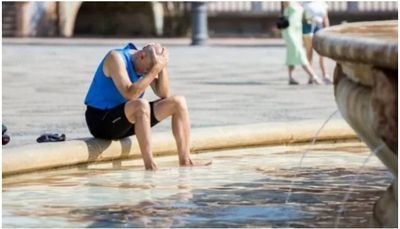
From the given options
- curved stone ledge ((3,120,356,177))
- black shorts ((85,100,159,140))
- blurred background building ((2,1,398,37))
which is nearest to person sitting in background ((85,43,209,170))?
black shorts ((85,100,159,140))

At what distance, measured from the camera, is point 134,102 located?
787 centimetres

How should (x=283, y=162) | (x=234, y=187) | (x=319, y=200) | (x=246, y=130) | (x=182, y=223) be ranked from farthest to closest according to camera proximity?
(x=246, y=130) → (x=283, y=162) → (x=234, y=187) → (x=319, y=200) → (x=182, y=223)

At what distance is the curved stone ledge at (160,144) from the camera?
25.0 feet

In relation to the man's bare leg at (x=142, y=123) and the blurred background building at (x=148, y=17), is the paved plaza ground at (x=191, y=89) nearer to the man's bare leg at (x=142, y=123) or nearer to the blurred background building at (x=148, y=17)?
the man's bare leg at (x=142, y=123)

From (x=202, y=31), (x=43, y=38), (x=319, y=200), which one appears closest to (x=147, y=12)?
(x=43, y=38)

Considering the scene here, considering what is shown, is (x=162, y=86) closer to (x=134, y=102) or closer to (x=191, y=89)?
(x=134, y=102)

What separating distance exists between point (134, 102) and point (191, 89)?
7.46 meters

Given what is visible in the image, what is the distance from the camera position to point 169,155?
Answer: 8.55 m

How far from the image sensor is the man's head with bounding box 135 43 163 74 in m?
7.84

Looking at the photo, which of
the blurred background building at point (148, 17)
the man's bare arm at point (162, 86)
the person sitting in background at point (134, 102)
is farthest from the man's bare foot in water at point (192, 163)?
the blurred background building at point (148, 17)

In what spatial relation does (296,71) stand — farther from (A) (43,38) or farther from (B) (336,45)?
(A) (43,38)

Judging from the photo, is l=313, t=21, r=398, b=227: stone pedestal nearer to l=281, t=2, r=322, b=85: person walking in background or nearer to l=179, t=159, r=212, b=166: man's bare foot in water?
l=179, t=159, r=212, b=166: man's bare foot in water

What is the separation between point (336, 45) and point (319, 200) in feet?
5.16

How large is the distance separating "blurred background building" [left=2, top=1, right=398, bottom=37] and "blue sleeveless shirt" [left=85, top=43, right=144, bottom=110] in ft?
86.3
